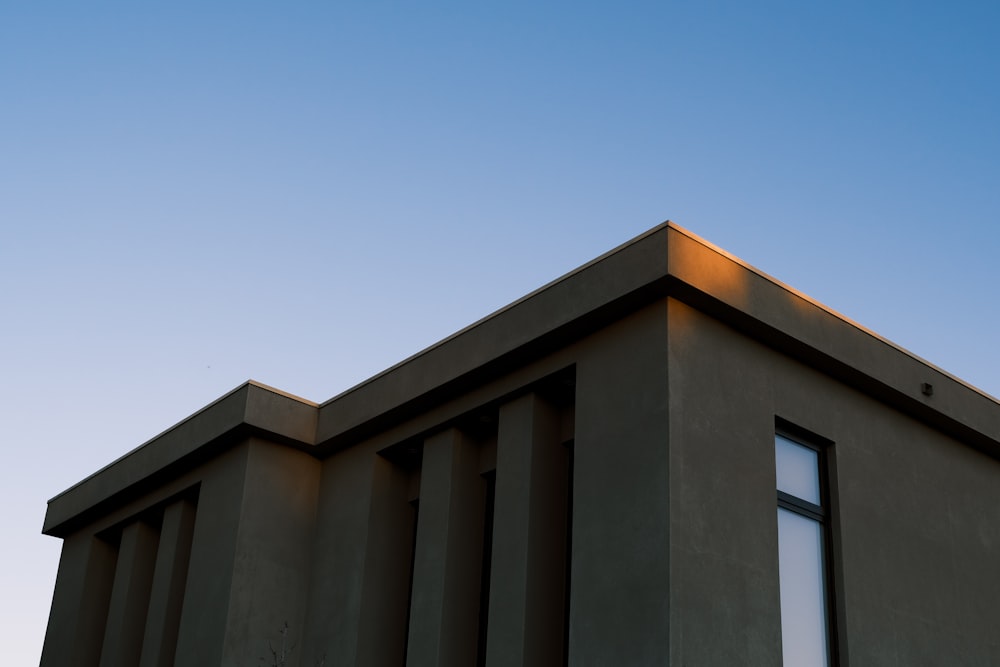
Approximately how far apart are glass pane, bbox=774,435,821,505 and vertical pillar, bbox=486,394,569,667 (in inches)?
110

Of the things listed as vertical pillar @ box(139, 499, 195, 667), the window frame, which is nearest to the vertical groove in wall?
vertical pillar @ box(139, 499, 195, 667)

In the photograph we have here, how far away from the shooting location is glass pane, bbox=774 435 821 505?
15992 millimetres

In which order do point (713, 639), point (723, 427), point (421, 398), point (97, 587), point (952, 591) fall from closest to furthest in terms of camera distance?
point (713, 639), point (723, 427), point (952, 591), point (421, 398), point (97, 587)

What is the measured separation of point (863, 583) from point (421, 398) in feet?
21.7

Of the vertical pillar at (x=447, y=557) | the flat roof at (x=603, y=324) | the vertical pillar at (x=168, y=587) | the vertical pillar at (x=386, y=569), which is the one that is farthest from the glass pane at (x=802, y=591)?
the vertical pillar at (x=168, y=587)

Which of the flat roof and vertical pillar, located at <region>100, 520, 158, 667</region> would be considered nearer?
the flat roof

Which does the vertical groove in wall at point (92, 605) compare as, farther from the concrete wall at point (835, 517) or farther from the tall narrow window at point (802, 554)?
the tall narrow window at point (802, 554)

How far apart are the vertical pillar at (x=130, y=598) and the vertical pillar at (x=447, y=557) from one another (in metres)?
6.44

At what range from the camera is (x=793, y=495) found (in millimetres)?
15945

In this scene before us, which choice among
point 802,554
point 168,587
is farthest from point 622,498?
point 168,587

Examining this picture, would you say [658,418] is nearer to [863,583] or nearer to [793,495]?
[793,495]

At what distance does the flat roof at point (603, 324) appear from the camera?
15.4 meters

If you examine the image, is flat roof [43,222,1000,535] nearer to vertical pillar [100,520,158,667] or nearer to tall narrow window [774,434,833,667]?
tall narrow window [774,434,833,667]

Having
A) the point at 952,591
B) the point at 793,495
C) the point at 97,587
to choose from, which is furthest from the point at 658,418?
the point at 97,587
